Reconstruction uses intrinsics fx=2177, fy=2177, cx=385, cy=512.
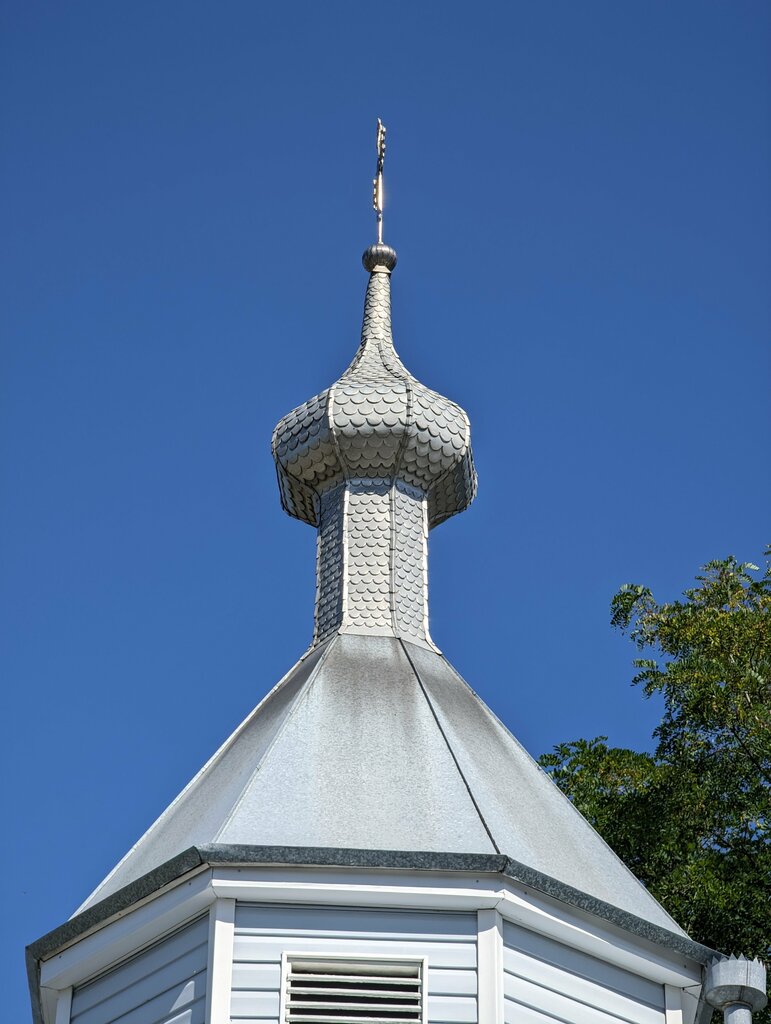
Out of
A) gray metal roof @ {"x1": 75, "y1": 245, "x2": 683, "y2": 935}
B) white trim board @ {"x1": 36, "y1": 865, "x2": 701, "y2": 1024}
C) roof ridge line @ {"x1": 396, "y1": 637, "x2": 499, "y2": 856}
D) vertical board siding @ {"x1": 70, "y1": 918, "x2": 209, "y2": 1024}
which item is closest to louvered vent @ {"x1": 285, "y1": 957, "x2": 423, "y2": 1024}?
white trim board @ {"x1": 36, "y1": 865, "x2": 701, "y2": 1024}

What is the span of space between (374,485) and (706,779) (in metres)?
5.71

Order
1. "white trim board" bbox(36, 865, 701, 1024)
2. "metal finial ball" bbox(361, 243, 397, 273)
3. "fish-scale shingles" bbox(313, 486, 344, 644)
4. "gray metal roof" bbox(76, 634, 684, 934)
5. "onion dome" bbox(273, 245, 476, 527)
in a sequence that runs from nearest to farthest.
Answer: "white trim board" bbox(36, 865, 701, 1024), "gray metal roof" bbox(76, 634, 684, 934), "fish-scale shingles" bbox(313, 486, 344, 644), "onion dome" bbox(273, 245, 476, 527), "metal finial ball" bbox(361, 243, 397, 273)

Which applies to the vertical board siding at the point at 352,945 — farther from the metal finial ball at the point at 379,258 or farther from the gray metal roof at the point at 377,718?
Answer: the metal finial ball at the point at 379,258

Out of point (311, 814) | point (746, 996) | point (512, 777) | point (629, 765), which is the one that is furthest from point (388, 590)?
point (629, 765)

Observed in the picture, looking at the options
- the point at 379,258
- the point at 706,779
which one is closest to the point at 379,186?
the point at 379,258

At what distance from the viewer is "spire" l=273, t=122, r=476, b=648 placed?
18656 millimetres

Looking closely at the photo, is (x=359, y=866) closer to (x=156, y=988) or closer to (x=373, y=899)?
(x=373, y=899)

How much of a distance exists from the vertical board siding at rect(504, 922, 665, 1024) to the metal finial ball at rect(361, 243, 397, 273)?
8663 millimetres

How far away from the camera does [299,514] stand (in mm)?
20469

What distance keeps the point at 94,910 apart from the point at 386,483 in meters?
5.65

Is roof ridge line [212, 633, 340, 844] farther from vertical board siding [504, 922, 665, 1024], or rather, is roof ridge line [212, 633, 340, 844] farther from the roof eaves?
vertical board siding [504, 922, 665, 1024]

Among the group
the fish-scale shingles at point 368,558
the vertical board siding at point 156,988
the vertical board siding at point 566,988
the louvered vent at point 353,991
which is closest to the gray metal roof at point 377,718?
the fish-scale shingles at point 368,558

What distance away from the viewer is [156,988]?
14.9 metres

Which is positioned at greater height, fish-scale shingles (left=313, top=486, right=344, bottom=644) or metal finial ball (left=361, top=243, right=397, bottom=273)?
metal finial ball (left=361, top=243, right=397, bottom=273)
